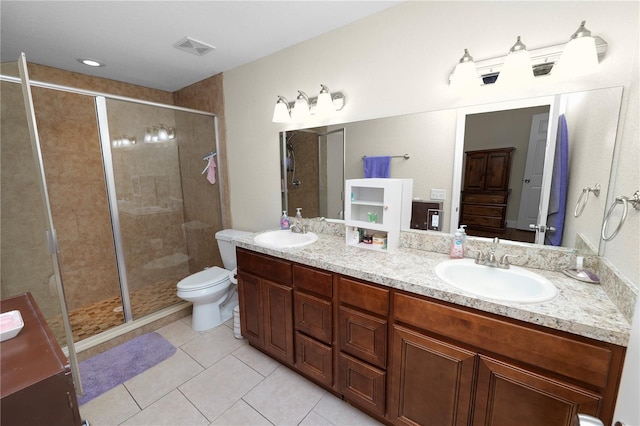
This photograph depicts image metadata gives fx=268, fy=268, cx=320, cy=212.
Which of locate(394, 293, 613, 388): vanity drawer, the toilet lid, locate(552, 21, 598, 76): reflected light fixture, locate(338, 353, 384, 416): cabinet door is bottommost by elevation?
locate(338, 353, 384, 416): cabinet door

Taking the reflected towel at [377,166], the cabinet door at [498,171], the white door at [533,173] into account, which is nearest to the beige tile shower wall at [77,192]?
the reflected towel at [377,166]

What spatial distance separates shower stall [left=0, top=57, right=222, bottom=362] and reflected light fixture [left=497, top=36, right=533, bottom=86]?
2552 mm

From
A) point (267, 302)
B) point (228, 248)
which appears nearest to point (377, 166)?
point (267, 302)

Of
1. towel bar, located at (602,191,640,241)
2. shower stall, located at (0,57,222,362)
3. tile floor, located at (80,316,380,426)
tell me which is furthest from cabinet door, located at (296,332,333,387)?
shower stall, located at (0,57,222,362)

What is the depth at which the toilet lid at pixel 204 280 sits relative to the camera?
2268 mm

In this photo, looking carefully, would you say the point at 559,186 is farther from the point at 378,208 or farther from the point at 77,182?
the point at 77,182

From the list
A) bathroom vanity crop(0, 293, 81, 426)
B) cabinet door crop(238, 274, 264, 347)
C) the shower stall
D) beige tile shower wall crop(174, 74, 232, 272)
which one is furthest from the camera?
beige tile shower wall crop(174, 74, 232, 272)

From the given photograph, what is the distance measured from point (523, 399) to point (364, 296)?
0.70 metres

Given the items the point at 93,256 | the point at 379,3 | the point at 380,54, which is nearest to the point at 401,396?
the point at 380,54

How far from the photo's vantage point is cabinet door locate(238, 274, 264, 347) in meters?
1.91

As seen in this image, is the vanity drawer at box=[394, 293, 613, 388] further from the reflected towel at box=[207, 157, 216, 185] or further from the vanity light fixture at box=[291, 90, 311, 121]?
the reflected towel at box=[207, 157, 216, 185]

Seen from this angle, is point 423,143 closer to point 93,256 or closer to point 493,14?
point 493,14

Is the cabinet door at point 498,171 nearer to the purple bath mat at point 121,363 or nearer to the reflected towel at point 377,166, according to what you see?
the reflected towel at point 377,166

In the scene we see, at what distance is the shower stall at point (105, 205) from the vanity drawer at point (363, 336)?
1.93 meters
